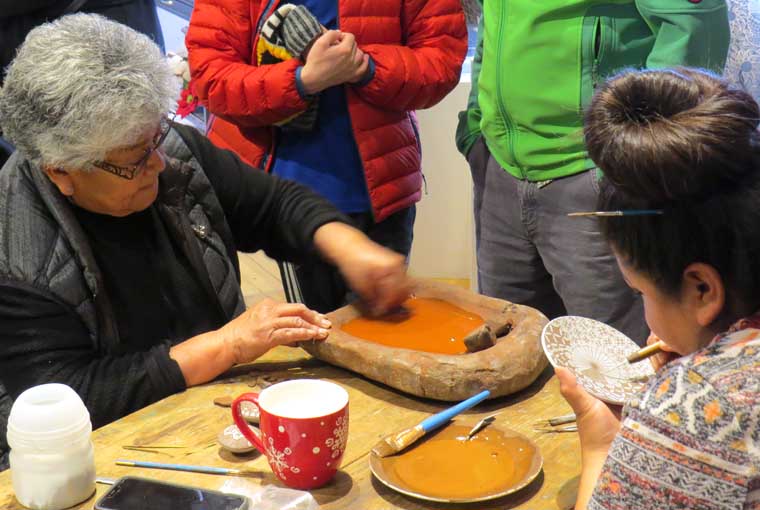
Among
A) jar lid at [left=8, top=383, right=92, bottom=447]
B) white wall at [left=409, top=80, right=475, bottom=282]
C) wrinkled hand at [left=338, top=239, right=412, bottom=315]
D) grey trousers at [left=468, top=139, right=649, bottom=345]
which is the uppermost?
jar lid at [left=8, top=383, right=92, bottom=447]

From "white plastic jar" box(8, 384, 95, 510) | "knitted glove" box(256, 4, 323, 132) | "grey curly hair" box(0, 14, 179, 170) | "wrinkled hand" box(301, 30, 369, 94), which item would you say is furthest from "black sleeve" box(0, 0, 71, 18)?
"white plastic jar" box(8, 384, 95, 510)

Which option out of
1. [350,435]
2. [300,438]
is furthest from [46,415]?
[350,435]

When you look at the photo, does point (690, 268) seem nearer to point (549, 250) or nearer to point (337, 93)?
point (549, 250)

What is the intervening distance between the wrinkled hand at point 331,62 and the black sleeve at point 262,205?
0.37 meters

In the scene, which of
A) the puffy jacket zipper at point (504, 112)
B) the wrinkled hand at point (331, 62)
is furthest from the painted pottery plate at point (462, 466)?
the wrinkled hand at point (331, 62)

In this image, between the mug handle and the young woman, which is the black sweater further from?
the young woman

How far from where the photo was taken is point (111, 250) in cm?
177

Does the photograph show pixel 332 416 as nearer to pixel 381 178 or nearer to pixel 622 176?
pixel 622 176

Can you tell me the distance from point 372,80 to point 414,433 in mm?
1294

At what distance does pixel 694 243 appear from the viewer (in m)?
1.06

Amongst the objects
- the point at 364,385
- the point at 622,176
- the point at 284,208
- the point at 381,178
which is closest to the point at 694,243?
the point at 622,176

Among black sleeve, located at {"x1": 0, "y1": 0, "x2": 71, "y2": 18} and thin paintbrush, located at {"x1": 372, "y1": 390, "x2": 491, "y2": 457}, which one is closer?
thin paintbrush, located at {"x1": 372, "y1": 390, "x2": 491, "y2": 457}

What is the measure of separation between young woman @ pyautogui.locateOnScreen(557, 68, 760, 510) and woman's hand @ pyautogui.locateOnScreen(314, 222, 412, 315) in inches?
26.8

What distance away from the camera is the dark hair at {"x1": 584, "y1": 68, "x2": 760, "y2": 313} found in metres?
1.03
